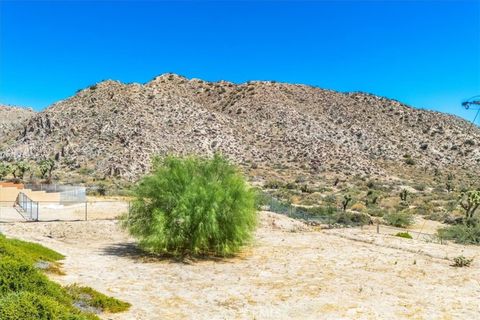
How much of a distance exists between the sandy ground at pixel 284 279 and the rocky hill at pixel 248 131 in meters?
45.6

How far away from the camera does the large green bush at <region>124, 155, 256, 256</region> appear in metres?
21.0

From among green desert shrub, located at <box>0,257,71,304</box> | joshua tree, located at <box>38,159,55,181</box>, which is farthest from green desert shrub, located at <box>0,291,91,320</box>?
joshua tree, located at <box>38,159,55,181</box>

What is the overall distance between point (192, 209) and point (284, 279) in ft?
16.6

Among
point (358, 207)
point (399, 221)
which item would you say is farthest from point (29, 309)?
point (358, 207)

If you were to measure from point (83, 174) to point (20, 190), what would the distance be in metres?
26.4

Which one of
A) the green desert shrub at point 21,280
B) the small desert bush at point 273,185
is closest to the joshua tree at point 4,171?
the small desert bush at point 273,185

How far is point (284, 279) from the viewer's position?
18.1 meters

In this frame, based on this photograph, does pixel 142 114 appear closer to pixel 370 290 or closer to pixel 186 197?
pixel 186 197

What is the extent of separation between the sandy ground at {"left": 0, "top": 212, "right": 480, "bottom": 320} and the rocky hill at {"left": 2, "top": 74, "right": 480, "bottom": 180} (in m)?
45.6

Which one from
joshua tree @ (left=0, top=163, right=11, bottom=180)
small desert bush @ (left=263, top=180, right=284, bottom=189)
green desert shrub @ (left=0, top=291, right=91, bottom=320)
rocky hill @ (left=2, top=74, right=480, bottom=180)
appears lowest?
green desert shrub @ (left=0, top=291, right=91, bottom=320)

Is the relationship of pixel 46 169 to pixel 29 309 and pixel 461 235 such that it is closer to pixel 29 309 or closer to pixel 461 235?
pixel 461 235

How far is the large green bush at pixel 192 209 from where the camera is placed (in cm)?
2100

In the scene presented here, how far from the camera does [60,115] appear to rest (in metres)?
89.6

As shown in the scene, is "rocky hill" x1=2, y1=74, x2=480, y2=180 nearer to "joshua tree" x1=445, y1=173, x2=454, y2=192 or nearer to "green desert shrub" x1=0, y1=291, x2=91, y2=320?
"joshua tree" x1=445, y1=173, x2=454, y2=192
